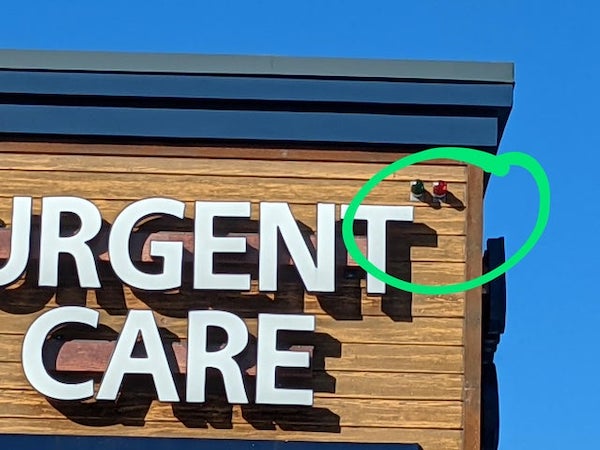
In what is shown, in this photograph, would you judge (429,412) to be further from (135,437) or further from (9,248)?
(9,248)

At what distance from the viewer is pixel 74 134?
10352 mm

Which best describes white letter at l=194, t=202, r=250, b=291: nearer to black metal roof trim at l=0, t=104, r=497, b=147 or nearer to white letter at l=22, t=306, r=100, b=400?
black metal roof trim at l=0, t=104, r=497, b=147

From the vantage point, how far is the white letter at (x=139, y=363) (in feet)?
32.1

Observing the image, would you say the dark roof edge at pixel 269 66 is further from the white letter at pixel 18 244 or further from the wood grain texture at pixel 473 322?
the white letter at pixel 18 244

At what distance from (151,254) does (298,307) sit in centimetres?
117

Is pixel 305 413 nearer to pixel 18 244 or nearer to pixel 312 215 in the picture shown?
pixel 312 215

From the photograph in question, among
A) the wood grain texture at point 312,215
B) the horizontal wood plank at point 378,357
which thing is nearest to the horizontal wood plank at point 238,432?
the horizontal wood plank at point 378,357

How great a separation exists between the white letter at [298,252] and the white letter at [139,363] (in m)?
0.89

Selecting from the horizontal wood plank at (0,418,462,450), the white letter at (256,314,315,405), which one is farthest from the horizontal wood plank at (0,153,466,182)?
the horizontal wood plank at (0,418,462,450)

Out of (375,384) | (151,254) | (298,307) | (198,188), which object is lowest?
(375,384)

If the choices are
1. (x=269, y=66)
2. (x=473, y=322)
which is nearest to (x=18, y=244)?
(x=269, y=66)

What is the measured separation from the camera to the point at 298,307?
Answer: 33.3 feet

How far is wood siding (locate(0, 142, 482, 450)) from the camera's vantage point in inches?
392

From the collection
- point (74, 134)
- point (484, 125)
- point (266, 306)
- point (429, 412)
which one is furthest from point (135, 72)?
point (429, 412)
